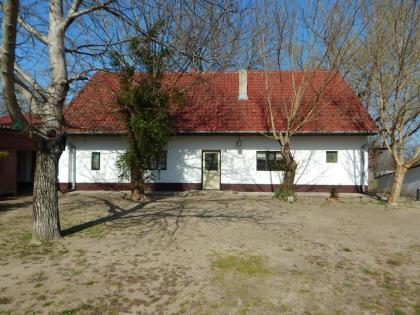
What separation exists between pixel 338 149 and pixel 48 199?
1292 cm

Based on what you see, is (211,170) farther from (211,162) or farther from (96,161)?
(96,161)

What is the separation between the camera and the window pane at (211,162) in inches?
644

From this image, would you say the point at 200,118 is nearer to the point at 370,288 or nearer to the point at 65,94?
the point at 65,94

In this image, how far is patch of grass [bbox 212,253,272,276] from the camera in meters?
5.33

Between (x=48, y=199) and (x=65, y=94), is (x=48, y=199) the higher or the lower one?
the lower one

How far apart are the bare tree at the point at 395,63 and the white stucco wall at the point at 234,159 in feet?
8.07

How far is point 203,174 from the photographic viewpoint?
16.4 meters

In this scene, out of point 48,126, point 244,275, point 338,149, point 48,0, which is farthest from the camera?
point 338,149

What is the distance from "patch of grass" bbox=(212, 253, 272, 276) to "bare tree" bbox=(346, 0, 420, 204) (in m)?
9.64

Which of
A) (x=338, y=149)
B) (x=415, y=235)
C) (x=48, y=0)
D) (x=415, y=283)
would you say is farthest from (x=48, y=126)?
(x=338, y=149)

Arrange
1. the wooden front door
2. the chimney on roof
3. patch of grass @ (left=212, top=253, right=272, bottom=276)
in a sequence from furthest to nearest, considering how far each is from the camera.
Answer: the chimney on roof → the wooden front door → patch of grass @ (left=212, top=253, right=272, bottom=276)

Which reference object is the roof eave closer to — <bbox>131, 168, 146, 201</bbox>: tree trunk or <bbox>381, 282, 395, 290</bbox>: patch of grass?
<bbox>131, 168, 146, 201</bbox>: tree trunk

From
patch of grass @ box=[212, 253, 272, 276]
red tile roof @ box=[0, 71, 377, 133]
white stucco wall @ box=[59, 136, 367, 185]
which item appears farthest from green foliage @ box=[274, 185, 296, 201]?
patch of grass @ box=[212, 253, 272, 276]

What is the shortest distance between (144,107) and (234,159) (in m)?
5.35
